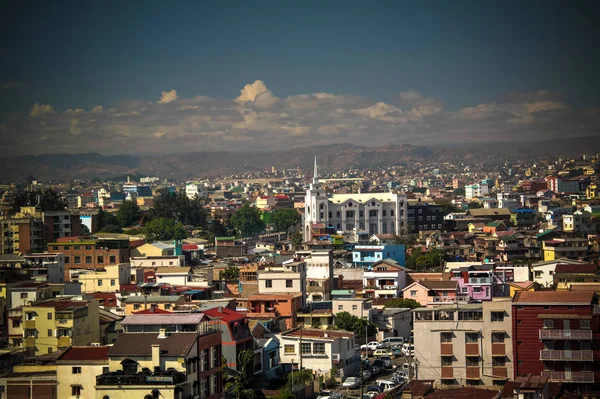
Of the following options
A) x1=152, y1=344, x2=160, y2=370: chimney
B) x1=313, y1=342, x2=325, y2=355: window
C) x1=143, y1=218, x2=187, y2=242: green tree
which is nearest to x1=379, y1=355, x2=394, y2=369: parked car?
x1=313, y1=342, x2=325, y2=355: window

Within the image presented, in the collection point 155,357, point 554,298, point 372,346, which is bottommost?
point 372,346

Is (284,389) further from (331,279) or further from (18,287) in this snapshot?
(331,279)

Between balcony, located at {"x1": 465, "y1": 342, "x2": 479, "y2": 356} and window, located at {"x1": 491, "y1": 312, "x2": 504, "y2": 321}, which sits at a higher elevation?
window, located at {"x1": 491, "y1": 312, "x2": 504, "y2": 321}

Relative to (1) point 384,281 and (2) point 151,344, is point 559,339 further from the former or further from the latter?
(1) point 384,281

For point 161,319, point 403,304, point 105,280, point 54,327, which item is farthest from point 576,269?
point 161,319

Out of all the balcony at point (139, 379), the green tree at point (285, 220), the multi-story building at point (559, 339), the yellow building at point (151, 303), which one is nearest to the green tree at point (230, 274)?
the yellow building at point (151, 303)

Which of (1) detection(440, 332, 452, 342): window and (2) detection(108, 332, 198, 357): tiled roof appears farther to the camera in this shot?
(1) detection(440, 332, 452, 342): window

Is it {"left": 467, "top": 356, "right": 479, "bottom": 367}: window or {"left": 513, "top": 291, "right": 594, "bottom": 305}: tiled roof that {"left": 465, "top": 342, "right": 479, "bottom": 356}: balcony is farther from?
{"left": 513, "top": 291, "right": 594, "bottom": 305}: tiled roof
